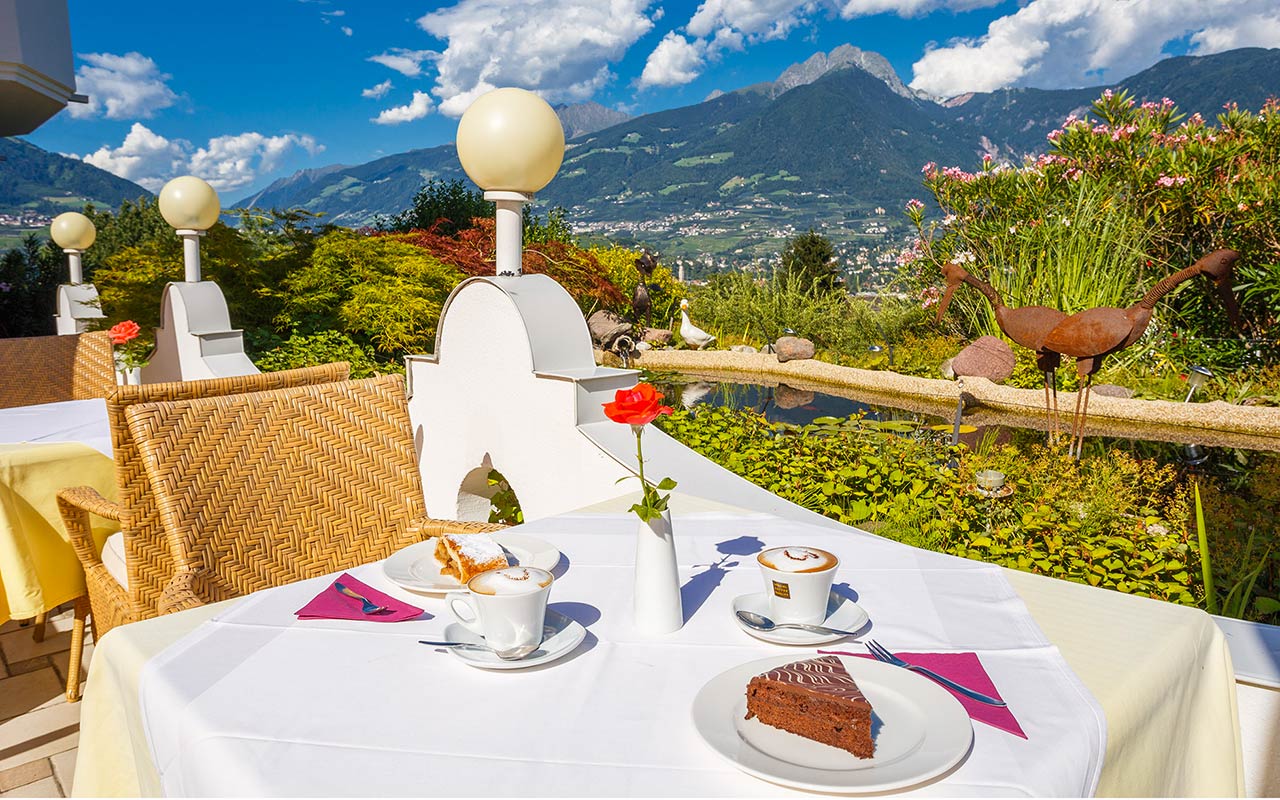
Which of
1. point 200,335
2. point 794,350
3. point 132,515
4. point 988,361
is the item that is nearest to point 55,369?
point 200,335

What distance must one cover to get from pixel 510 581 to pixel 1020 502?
8.22 feet

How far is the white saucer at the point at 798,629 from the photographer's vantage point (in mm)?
943

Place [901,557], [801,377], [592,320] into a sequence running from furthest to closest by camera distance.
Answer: [592,320] → [801,377] → [901,557]

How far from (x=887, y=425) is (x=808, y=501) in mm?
1246

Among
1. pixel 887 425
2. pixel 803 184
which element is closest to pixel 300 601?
pixel 887 425

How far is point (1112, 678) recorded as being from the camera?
861 millimetres

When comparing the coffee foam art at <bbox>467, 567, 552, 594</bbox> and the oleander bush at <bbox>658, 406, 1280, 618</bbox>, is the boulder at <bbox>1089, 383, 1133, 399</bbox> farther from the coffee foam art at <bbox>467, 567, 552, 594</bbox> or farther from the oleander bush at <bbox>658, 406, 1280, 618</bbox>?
the coffee foam art at <bbox>467, 567, 552, 594</bbox>

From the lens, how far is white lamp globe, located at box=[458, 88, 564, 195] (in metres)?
2.42

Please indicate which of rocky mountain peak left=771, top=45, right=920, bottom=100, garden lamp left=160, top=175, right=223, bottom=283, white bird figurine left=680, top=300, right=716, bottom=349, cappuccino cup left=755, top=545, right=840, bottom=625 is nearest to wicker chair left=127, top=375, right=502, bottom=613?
cappuccino cup left=755, top=545, right=840, bottom=625

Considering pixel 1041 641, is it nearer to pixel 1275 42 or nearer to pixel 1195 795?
pixel 1195 795

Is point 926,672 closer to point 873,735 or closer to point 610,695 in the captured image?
point 873,735

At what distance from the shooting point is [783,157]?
91000 millimetres

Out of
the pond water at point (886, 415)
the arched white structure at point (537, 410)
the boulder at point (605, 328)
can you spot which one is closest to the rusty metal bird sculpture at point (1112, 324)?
the pond water at point (886, 415)

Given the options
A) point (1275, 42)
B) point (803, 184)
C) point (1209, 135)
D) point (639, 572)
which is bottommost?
point (639, 572)
